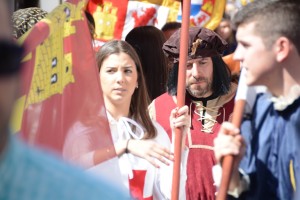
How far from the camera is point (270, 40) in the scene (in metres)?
2.51

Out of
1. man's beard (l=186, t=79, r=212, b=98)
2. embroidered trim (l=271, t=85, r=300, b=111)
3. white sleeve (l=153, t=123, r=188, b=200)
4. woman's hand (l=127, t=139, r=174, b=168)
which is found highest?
embroidered trim (l=271, t=85, r=300, b=111)

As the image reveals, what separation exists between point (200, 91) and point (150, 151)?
2.63ft

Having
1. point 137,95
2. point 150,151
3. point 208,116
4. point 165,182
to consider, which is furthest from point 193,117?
point 150,151

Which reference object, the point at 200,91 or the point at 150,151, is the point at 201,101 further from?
the point at 150,151

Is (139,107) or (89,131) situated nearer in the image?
(89,131)

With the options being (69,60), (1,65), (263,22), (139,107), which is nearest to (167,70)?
(139,107)

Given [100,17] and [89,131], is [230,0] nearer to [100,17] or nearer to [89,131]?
[100,17]

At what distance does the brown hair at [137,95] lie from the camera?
393 centimetres

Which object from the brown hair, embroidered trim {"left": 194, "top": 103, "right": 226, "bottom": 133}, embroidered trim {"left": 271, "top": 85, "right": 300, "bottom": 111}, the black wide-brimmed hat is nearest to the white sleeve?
the brown hair

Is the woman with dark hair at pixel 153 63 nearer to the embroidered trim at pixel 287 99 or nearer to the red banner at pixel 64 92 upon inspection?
the red banner at pixel 64 92

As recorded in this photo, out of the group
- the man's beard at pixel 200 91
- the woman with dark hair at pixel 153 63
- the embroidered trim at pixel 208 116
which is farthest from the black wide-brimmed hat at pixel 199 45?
the woman with dark hair at pixel 153 63

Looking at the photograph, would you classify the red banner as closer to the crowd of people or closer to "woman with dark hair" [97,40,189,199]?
the crowd of people

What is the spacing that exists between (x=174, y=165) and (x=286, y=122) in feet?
3.31

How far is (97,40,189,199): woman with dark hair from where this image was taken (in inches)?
145
